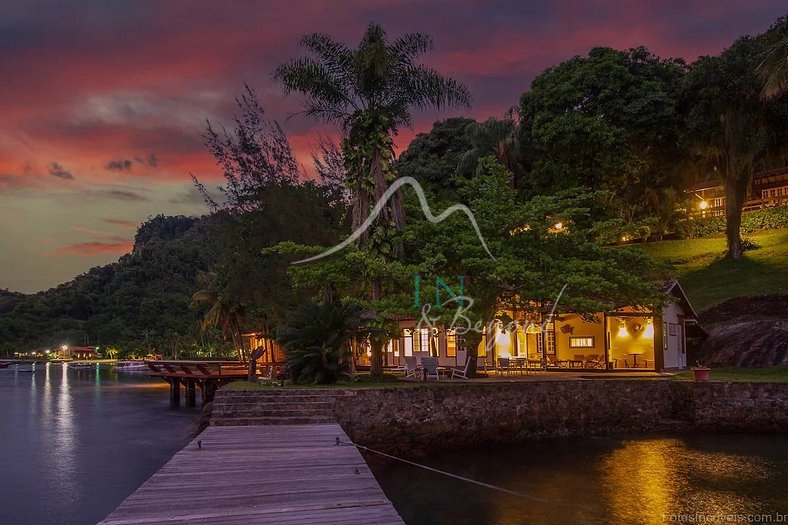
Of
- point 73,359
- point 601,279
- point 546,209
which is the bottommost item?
point 73,359

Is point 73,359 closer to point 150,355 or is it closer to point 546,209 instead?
point 150,355

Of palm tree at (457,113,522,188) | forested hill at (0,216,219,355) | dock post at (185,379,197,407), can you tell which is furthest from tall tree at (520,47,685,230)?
forested hill at (0,216,219,355)

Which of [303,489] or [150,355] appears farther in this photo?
[150,355]

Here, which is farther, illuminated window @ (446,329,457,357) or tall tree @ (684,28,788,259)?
tall tree @ (684,28,788,259)

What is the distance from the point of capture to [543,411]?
72.4 feet

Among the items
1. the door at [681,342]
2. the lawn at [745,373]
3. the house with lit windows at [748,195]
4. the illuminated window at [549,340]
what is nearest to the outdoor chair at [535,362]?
the illuminated window at [549,340]

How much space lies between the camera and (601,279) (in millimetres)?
24078

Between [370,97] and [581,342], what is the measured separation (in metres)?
16.3

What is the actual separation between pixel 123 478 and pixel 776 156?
145 feet

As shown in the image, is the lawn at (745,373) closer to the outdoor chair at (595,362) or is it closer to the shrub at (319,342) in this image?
the outdoor chair at (595,362)

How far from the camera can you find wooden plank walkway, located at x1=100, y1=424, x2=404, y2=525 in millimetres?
8219

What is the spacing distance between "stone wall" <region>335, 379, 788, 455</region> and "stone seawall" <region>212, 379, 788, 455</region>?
28 millimetres

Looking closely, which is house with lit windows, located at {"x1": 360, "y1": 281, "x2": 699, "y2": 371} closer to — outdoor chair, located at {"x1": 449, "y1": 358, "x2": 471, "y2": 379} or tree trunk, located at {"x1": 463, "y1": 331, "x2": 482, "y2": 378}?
outdoor chair, located at {"x1": 449, "y1": 358, "x2": 471, "y2": 379}

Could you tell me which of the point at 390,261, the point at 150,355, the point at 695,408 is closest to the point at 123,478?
the point at 390,261
